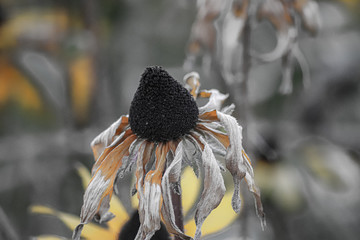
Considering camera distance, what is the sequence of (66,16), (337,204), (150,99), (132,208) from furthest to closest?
(66,16)
(337,204)
(132,208)
(150,99)

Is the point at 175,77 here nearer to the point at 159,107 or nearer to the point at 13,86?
the point at 13,86

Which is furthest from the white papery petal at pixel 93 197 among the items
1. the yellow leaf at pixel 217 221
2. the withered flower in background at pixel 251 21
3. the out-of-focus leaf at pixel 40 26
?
the out-of-focus leaf at pixel 40 26

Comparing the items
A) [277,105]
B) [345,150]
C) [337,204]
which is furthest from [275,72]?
[337,204]

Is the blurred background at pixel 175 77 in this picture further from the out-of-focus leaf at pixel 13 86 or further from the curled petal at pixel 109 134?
the curled petal at pixel 109 134

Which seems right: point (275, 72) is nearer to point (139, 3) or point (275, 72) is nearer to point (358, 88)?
point (358, 88)

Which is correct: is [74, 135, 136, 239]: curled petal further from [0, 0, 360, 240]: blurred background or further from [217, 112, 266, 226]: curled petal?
[0, 0, 360, 240]: blurred background

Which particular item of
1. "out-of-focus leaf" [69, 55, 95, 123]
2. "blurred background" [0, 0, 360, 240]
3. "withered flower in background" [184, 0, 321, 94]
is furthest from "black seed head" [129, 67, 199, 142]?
"out-of-focus leaf" [69, 55, 95, 123]
